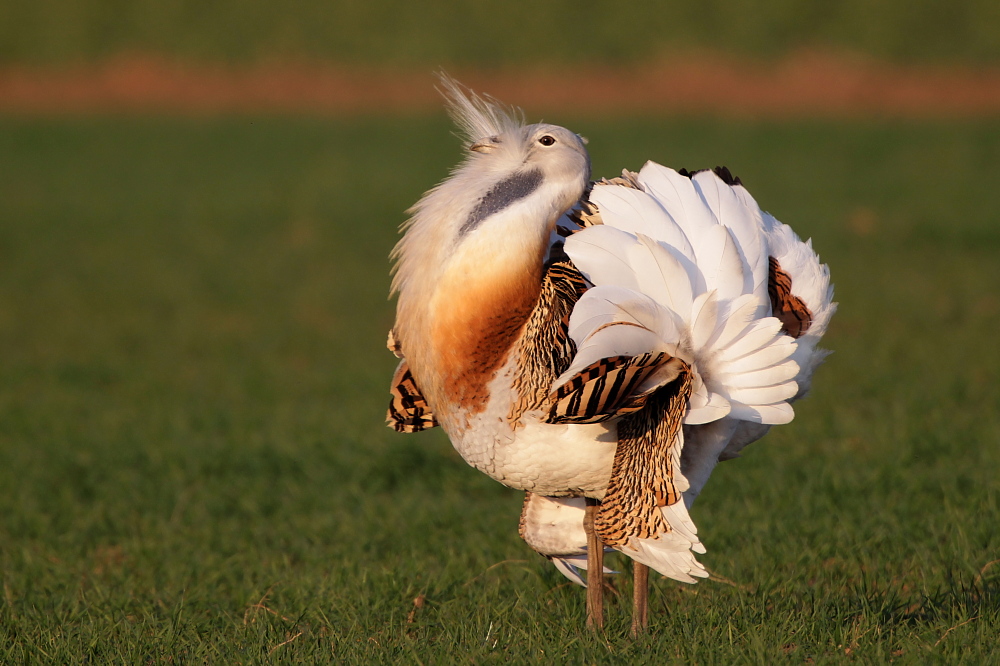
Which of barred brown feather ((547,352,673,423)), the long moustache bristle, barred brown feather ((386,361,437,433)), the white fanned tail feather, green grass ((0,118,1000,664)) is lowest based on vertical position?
green grass ((0,118,1000,664))

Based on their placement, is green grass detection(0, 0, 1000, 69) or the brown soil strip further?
green grass detection(0, 0, 1000, 69)

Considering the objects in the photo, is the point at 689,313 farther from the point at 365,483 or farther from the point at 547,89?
the point at 547,89

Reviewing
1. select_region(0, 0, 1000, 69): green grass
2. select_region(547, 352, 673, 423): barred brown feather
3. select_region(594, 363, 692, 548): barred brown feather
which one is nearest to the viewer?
select_region(547, 352, 673, 423): barred brown feather

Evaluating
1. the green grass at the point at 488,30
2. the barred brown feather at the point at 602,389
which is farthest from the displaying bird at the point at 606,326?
the green grass at the point at 488,30

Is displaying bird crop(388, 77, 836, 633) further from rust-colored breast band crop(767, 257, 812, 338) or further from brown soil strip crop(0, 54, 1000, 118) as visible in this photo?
brown soil strip crop(0, 54, 1000, 118)

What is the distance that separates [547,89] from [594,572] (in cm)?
1764

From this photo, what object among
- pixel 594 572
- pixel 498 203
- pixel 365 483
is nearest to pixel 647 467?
pixel 594 572

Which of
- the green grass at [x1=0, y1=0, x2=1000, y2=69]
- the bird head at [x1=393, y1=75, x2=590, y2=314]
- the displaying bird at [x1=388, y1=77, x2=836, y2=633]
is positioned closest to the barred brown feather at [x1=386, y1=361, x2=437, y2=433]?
the displaying bird at [x1=388, y1=77, x2=836, y2=633]

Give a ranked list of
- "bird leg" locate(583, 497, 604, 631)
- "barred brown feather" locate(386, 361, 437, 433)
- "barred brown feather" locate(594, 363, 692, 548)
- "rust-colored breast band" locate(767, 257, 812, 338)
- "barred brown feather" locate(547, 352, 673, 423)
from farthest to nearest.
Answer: "barred brown feather" locate(386, 361, 437, 433) < "bird leg" locate(583, 497, 604, 631) < "rust-colored breast band" locate(767, 257, 812, 338) < "barred brown feather" locate(594, 363, 692, 548) < "barred brown feather" locate(547, 352, 673, 423)

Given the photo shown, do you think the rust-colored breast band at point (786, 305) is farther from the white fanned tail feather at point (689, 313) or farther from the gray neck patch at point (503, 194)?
the gray neck patch at point (503, 194)

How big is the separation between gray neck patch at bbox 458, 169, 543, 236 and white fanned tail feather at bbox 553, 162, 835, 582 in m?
0.16

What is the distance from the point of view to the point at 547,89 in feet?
64.6

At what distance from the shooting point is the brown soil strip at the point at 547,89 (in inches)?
709

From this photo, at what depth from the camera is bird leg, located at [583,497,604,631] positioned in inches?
108
